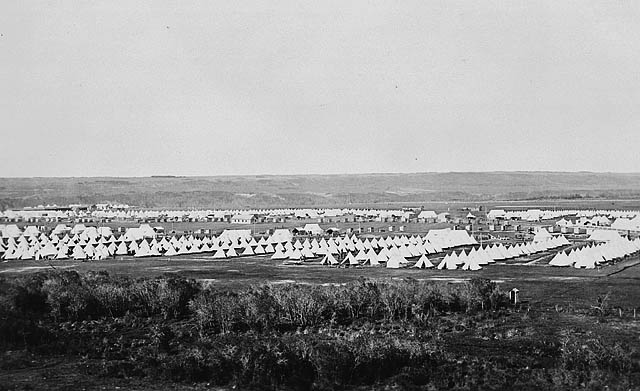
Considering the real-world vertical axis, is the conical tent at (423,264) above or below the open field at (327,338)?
below

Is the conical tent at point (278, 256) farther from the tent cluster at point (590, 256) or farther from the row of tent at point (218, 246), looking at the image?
the tent cluster at point (590, 256)

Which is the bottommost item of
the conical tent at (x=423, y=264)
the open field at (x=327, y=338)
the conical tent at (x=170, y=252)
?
the conical tent at (x=170, y=252)

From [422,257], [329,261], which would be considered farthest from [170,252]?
[422,257]

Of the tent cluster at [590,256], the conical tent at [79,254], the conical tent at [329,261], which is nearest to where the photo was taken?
the tent cluster at [590,256]

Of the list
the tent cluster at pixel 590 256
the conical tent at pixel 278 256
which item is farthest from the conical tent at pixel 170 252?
the tent cluster at pixel 590 256

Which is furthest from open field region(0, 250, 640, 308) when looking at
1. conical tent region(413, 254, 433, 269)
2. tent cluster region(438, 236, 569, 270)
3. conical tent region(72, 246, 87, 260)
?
conical tent region(72, 246, 87, 260)

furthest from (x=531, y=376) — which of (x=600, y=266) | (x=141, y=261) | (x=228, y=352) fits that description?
(x=141, y=261)
